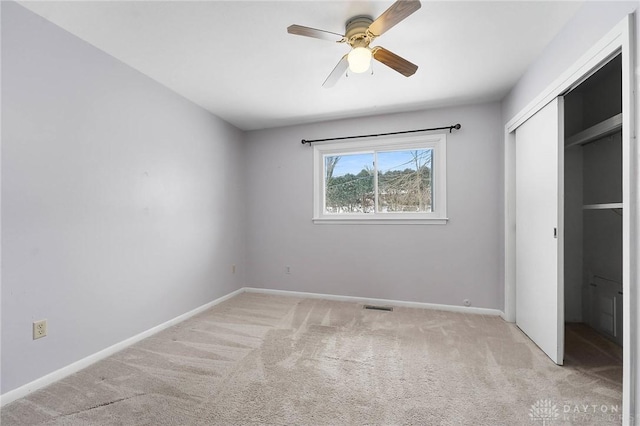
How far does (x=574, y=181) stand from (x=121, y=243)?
4.37 meters

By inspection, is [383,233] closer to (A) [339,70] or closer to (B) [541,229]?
(B) [541,229]

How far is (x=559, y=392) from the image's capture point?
1.65 meters

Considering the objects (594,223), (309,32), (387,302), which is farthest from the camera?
(387,302)

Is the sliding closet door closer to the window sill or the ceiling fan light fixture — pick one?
the window sill

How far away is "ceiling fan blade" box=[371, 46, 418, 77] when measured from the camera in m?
1.74

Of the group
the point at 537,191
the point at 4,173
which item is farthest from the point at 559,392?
the point at 4,173

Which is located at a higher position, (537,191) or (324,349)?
(537,191)

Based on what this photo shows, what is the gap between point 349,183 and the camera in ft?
12.0

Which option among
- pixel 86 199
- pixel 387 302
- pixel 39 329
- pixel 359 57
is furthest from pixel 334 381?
pixel 86 199

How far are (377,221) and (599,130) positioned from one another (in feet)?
7.05

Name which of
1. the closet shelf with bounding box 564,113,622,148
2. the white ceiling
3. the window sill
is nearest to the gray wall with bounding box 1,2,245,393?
the white ceiling

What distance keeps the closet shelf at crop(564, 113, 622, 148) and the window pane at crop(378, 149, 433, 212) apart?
1305 mm

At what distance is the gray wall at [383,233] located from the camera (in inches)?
119

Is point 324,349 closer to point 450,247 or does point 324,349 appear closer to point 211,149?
point 450,247
